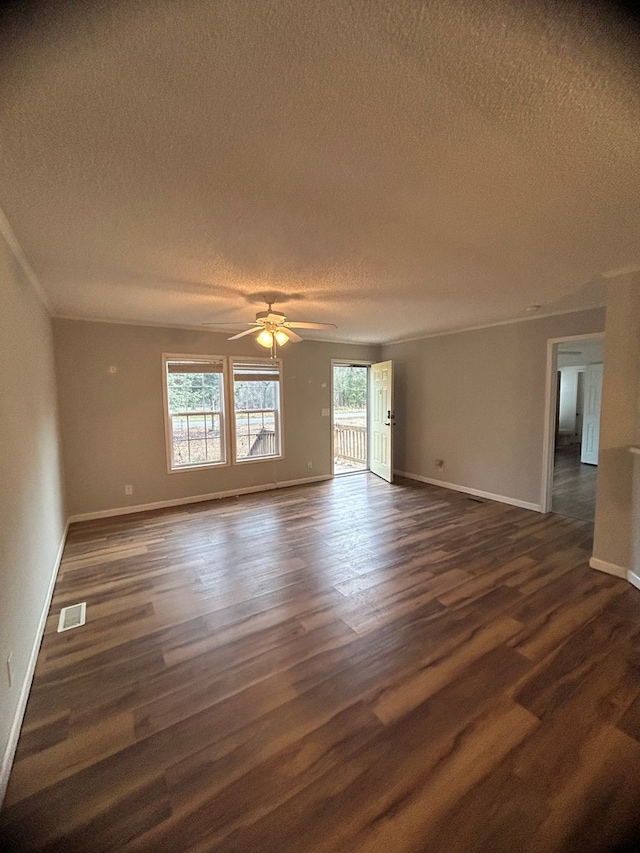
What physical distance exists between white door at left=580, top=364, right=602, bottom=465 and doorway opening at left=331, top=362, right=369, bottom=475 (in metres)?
4.31

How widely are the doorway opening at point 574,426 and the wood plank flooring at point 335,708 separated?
1588 millimetres

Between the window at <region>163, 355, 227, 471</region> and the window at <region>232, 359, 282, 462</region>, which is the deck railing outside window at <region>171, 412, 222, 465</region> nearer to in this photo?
the window at <region>163, 355, 227, 471</region>

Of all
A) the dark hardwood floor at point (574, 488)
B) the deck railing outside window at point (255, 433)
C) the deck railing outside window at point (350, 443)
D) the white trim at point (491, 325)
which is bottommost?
the dark hardwood floor at point (574, 488)

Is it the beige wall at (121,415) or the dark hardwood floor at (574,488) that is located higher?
the beige wall at (121,415)

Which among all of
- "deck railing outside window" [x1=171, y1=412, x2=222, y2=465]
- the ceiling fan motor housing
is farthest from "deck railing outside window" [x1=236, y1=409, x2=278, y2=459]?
the ceiling fan motor housing

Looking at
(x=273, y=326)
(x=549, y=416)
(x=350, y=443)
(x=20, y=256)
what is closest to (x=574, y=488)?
(x=549, y=416)

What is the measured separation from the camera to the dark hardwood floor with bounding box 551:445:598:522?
4.27 meters

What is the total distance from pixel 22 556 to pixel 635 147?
3.42m

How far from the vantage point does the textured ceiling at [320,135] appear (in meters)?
0.87

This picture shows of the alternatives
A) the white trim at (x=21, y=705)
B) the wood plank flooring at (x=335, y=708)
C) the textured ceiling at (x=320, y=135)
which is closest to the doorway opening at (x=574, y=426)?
the wood plank flooring at (x=335, y=708)

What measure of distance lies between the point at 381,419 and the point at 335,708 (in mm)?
4763

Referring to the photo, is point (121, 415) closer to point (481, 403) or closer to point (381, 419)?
point (381, 419)

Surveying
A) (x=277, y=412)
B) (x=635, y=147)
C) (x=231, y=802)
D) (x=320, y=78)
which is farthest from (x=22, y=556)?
(x=277, y=412)

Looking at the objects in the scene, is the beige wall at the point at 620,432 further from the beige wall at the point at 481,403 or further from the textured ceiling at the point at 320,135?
the beige wall at the point at 481,403
